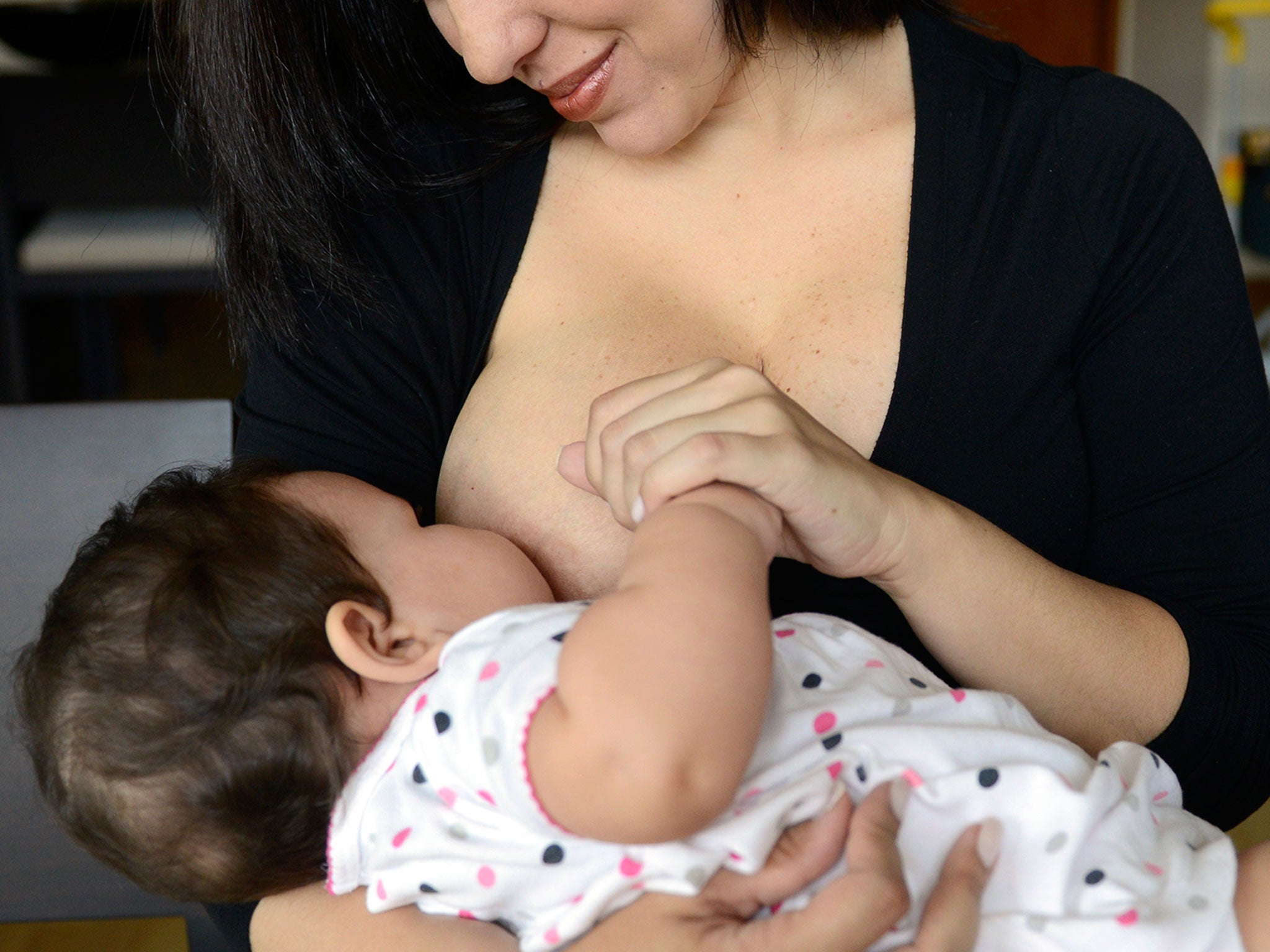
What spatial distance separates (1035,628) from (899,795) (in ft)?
0.70

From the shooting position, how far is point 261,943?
97 cm

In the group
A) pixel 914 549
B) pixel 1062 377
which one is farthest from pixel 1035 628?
pixel 1062 377

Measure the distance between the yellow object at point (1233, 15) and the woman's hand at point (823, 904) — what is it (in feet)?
13.2

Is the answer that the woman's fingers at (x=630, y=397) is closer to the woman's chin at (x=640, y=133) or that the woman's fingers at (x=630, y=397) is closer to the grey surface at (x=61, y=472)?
the woman's chin at (x=640, y=133)

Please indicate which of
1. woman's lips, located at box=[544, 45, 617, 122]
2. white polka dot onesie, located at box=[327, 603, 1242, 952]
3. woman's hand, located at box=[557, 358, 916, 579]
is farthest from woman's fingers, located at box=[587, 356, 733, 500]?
woman's lips, located at box=[544, 45, 617, 122]

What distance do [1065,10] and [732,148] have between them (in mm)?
3655

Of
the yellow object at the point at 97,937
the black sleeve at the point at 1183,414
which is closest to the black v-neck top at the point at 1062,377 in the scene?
the black sleeve at the point at 1183,414

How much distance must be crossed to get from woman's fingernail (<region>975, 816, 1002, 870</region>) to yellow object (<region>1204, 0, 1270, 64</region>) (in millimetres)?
4009

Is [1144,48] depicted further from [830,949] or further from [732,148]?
[830,949]

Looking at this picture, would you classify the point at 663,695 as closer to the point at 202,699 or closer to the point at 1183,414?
the point at 202,699

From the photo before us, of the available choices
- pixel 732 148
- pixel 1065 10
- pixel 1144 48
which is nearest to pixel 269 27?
pixel 732 148

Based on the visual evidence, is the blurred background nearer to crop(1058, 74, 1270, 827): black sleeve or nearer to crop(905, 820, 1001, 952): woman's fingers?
crop(1058, 74, 1270, 827): black sleeve

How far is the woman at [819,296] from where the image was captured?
1.05 meters

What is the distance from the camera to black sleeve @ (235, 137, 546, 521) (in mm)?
1144
